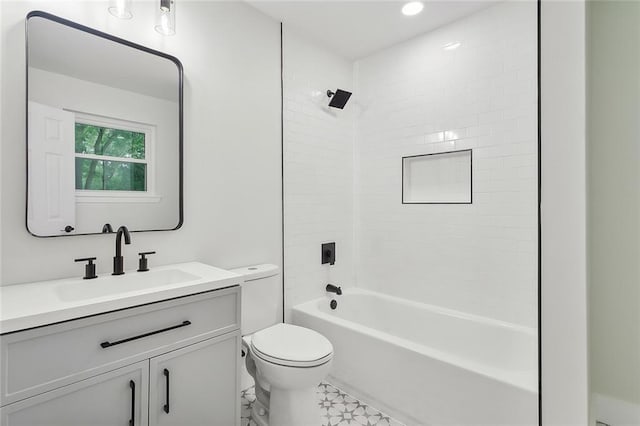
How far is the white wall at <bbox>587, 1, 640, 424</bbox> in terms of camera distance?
675 mm

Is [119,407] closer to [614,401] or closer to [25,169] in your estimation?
[25,169]

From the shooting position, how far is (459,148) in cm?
236

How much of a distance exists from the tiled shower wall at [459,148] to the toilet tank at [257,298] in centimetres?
113

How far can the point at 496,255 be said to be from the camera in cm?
219

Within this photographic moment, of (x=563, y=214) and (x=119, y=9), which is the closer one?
(x=563, y=214)

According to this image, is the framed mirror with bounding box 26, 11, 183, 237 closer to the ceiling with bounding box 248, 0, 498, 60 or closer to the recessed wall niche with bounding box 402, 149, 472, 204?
the ceiling with bounding box 248, 0, 498, 60

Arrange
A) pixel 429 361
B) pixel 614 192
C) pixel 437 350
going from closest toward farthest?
pixel 614 192 < pixel 429 361 < pixel 437 350

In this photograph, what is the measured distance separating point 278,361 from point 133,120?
146 centimetres

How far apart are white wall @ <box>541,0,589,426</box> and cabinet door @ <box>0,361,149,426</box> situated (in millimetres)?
1321

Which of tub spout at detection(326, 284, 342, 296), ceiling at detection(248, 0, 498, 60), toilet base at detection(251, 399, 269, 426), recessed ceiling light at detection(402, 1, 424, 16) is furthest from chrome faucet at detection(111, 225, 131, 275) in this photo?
recessed ceiling light at detection(402, 1, 424, 16)

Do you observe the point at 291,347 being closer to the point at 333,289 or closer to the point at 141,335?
the point at 141,335

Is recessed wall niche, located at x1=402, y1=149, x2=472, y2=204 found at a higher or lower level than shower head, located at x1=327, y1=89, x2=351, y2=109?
lower

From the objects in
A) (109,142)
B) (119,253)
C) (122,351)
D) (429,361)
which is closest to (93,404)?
(122,351)

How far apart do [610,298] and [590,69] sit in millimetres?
522
